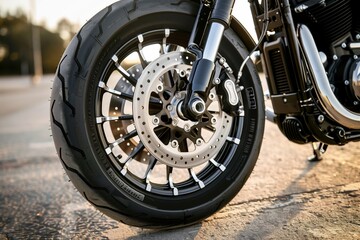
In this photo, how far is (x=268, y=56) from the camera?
203 cm

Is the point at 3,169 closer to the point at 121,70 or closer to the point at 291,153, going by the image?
the point at 121,70

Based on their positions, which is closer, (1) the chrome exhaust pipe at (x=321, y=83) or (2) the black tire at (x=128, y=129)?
(2) the black tire at (x=128, y=129)

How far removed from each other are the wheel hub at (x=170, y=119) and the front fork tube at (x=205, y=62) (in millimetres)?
86

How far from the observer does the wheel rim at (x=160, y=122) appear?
65.3 inches

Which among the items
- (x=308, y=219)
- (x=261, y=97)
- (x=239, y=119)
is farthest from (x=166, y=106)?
(x=308, y=219)

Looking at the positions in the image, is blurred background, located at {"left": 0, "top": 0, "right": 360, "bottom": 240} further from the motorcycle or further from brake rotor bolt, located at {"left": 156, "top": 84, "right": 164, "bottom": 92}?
brake rotor bolt, located at {"left": 156, "top": 84, "right": 164, "bottom": 92}

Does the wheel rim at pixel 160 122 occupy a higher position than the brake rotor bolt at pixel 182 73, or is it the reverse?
the brake rotor bolt at pixel 182 73

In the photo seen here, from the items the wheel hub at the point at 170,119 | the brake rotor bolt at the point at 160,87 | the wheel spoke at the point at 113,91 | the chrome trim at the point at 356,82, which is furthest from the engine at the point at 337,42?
the wheel spoke at the point at 113,91

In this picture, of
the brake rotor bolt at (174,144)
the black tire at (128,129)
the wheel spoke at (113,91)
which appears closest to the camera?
the black tire at (128,129)

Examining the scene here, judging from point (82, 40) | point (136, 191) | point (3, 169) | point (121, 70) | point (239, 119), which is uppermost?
point (82, 40)

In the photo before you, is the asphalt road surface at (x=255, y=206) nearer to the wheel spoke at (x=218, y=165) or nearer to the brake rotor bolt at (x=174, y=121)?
the wheel spoke at (x=218, y=165)

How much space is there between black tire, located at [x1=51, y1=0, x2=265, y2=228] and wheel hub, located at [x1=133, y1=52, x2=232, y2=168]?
6cm

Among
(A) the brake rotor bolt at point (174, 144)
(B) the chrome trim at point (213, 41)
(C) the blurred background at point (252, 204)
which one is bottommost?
(C) the blurred background at point (252, 204)

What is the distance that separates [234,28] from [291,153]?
1628 mm
